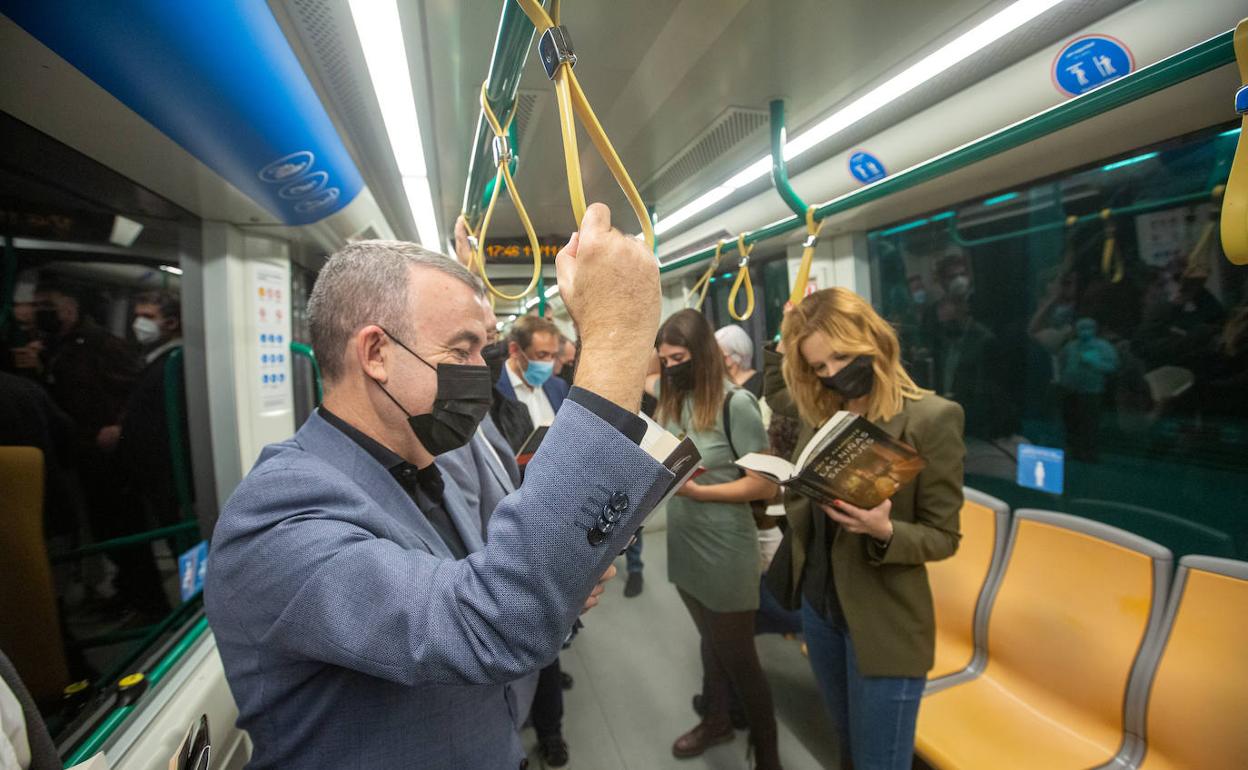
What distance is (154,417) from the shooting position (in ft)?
6.33

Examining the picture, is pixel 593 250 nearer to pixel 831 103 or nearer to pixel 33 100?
pixel 33 100

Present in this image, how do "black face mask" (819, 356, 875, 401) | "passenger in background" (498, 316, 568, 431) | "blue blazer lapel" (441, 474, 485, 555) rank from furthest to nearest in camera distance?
1. "passenger in background" (498, 316, 568, 431)
2. "black face mask" (819, 356, 875, 401)
3. "blue blazer lapel" (441, 474, 485, 555)

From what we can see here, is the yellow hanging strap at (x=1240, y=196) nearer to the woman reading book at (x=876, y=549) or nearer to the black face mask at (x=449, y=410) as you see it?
the woman reading book at (x=876, y=549)

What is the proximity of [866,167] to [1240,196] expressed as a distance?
1.74 meters

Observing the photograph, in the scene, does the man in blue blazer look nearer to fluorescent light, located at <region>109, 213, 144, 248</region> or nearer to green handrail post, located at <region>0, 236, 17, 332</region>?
green handrail post, located at <region>0, 236, 17, 332</region>

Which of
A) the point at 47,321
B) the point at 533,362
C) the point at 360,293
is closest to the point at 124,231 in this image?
the point at 47,321

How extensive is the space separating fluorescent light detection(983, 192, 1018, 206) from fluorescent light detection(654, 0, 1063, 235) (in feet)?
3.79

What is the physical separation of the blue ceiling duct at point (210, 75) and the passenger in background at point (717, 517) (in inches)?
62.7

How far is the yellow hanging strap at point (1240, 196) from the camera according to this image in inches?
32.7

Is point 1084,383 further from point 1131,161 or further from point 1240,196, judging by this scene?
point 1240,196

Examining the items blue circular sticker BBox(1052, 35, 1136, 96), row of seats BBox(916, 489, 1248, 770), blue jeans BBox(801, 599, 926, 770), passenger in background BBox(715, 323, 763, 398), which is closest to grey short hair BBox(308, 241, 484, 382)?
blue jeans BBox(801, 599, 926, 770)

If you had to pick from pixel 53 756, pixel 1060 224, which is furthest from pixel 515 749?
pixel 1060 224

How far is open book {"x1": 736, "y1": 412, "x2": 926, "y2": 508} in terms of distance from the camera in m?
1.35

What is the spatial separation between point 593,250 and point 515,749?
1105mm
